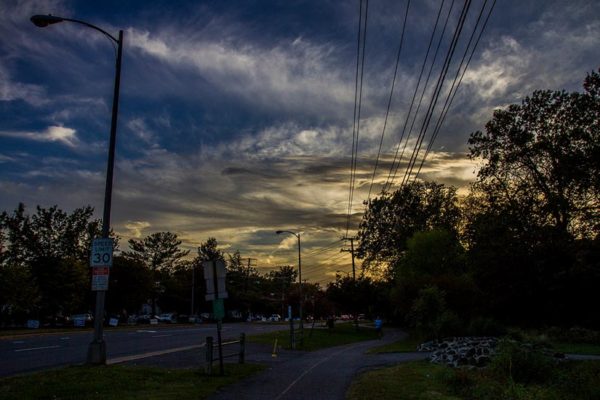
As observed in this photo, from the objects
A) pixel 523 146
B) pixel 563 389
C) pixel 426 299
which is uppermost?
pixel 523 146

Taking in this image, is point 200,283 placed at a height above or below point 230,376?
above

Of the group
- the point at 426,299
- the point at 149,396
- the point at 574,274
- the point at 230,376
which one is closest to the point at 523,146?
the point at 574,274

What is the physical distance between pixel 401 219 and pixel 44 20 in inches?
2473

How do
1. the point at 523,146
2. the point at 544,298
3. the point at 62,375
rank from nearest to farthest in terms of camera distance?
the point at 62,375, the point at 523,146, the point at 544,298

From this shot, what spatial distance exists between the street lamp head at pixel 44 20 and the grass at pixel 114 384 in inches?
420

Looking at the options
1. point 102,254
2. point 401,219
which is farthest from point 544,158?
point 102,254

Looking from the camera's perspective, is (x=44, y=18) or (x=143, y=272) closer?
(x=44, y=18)

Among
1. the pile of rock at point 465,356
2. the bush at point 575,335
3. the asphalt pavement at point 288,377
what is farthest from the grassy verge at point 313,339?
the bush at point 575,335

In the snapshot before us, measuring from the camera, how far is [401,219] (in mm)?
75500

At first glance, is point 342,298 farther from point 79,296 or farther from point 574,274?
point 79,296

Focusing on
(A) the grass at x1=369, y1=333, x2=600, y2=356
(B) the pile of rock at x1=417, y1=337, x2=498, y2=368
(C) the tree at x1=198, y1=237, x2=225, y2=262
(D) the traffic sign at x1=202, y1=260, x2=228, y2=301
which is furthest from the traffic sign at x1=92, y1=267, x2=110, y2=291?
(C) the tree at x1=198, y1=237, x2=225, y2=262

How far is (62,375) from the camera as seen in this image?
562 inches

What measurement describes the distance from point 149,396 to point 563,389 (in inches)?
440

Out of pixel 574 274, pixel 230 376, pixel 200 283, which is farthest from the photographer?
pixel 200 283
